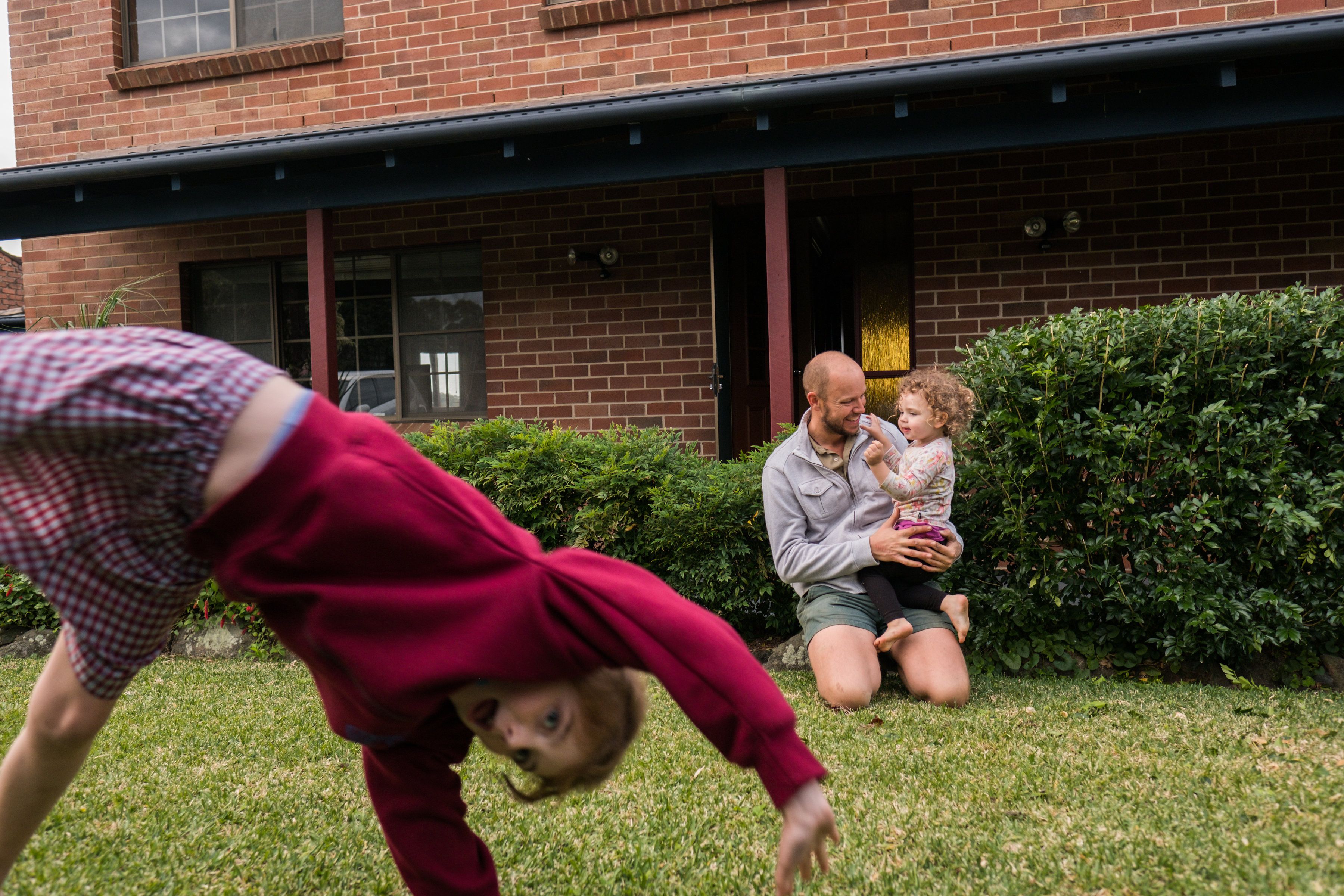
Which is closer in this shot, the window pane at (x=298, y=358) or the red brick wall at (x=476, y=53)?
the red brick wall at (x=476, y=53)

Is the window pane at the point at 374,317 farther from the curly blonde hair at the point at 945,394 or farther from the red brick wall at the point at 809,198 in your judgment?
the curly blonde hair at the point at 945,394

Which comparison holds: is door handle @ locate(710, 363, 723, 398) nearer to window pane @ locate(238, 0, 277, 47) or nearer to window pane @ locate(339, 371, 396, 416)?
window pane @ locate(339, 371, 396, 416)

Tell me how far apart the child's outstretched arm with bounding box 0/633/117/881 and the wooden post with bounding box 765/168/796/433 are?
4866mm

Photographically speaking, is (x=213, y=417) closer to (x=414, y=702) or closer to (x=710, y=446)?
(x=414, y=702)

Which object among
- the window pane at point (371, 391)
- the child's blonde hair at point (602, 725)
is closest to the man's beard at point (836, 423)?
the child's blonde hair at point (602, 725)

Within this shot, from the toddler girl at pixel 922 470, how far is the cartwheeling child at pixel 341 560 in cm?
283

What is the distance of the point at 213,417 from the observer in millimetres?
1423

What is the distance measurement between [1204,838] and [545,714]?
6.29 feet

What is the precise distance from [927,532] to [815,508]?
0.54 metres

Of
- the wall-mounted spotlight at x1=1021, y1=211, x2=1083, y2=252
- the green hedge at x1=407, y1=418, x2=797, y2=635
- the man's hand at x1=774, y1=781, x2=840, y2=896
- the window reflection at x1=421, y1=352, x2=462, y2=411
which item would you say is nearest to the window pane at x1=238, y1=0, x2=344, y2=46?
the window reflection at x1=421, y1=352, x2=462, y2=411

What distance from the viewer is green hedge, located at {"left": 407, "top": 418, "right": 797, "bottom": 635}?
506cm

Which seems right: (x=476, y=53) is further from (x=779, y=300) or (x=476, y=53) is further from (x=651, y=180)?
(x=779, y=300)

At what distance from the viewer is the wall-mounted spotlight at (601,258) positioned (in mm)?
7852

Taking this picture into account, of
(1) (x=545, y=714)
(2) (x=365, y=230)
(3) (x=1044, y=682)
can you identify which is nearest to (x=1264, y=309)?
(3) (x=1044, y=682)
